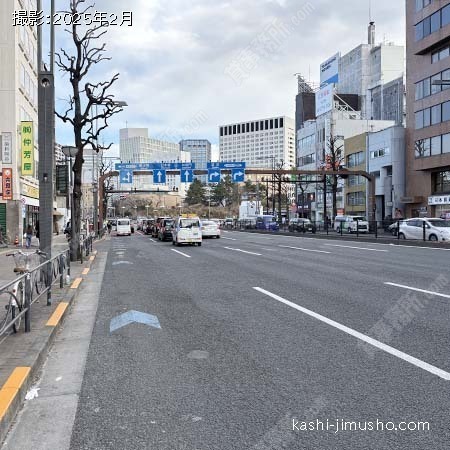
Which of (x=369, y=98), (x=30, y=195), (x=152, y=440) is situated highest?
(x=369, y=98)

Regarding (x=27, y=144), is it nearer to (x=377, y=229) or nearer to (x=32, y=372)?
(x=377, y=229)

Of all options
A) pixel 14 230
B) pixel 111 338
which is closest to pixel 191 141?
pixel 14 230

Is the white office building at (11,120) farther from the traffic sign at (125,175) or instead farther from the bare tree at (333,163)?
the bare tree at (333,163)

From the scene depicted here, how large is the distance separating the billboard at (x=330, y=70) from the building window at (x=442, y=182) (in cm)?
4379

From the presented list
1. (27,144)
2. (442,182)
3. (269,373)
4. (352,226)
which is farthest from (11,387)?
(442,182)

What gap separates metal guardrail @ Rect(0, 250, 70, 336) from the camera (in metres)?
6.23

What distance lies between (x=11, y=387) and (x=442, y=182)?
55.0m

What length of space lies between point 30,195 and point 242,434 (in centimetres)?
3920

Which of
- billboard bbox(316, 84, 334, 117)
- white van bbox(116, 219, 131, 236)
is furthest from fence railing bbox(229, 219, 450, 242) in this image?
billboard bbox(316, 84, 334, 117)

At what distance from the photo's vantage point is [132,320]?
8.30 metres

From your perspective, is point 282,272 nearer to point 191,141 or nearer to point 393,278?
point 393,278

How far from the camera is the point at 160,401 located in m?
4.61

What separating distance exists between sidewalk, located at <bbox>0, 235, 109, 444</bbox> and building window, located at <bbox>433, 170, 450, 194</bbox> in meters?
49.9

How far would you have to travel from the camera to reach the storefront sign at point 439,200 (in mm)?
50094
